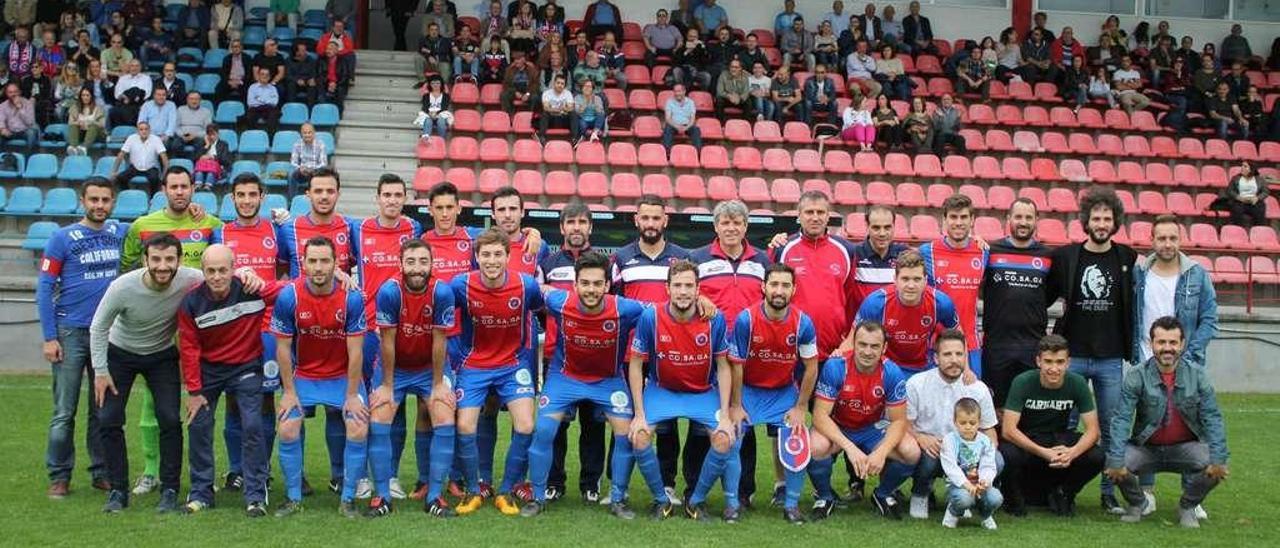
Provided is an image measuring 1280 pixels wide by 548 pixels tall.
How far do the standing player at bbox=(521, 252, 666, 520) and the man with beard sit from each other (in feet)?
7.31

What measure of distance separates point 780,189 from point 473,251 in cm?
1004

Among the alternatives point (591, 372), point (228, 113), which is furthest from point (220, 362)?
point (228, 113)

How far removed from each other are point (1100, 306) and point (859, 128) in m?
11.4

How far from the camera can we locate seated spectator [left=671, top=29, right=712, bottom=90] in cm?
2002

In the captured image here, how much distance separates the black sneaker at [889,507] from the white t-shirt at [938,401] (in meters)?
0.44

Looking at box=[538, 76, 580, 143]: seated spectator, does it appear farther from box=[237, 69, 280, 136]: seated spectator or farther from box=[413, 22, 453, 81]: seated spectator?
box=[237, 69, 280, 136]: seated spectator

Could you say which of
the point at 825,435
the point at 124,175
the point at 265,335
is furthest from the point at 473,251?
the point at 124,175

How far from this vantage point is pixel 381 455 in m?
7.34

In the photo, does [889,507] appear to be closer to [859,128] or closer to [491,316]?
[491,316]

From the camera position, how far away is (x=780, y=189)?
17.7 meters

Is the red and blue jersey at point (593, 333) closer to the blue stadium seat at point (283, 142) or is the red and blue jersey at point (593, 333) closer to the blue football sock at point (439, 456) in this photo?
the blue football sock at point (439, 456)

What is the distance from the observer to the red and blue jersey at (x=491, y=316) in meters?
7.57

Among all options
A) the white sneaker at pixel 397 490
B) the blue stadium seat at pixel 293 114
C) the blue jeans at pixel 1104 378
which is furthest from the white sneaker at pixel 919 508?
the blue stadium seat at pixel 293 114

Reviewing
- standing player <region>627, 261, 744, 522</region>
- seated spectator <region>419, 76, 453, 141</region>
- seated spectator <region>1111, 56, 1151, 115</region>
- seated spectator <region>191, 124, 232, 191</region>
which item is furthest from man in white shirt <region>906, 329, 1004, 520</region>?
seated spectator <region>1111, 56, 1151, 115</region>
